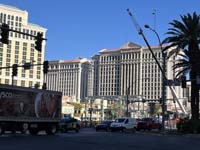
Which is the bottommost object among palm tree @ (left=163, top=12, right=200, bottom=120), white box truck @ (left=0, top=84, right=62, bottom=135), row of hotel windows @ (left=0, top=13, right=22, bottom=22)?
white box truck @ (left=0, top=84, right=62, bottom=135)

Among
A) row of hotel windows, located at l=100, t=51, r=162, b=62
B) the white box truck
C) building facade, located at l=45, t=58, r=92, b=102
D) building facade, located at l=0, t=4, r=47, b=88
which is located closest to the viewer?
the white box truck

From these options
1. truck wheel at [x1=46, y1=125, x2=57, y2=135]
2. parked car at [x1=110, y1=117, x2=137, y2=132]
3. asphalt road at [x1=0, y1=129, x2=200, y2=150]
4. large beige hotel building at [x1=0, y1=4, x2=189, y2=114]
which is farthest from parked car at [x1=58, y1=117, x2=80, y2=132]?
large beige hotel building at [x1=0, y1=4, x2=189, y2=114]

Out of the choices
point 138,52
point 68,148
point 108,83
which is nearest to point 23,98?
point 68,148

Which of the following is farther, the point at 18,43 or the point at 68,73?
the point at 68,73

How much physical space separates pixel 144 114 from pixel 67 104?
3119 centimetres

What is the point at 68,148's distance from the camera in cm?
2009

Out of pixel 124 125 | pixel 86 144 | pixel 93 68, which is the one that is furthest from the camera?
pixel 93 68

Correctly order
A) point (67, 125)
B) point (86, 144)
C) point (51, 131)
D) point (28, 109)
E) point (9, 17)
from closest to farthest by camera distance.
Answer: point (86, 144) < point (28, 109) < point (51, 131) < point (67, 125) < point (9, 17)

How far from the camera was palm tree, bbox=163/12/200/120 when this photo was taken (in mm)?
47719

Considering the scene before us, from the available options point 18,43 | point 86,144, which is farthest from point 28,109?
point 18,43

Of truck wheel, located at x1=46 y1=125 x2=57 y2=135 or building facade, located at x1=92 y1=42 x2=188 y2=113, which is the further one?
building facade, located at x1=92 y1=42 x2=188 y2=113

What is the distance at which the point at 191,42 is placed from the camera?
48.8 m

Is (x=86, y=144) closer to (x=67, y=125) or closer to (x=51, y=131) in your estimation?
(x=51, y=131)

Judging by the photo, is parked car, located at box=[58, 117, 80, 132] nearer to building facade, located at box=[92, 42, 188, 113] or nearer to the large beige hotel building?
the large beige hotel building
